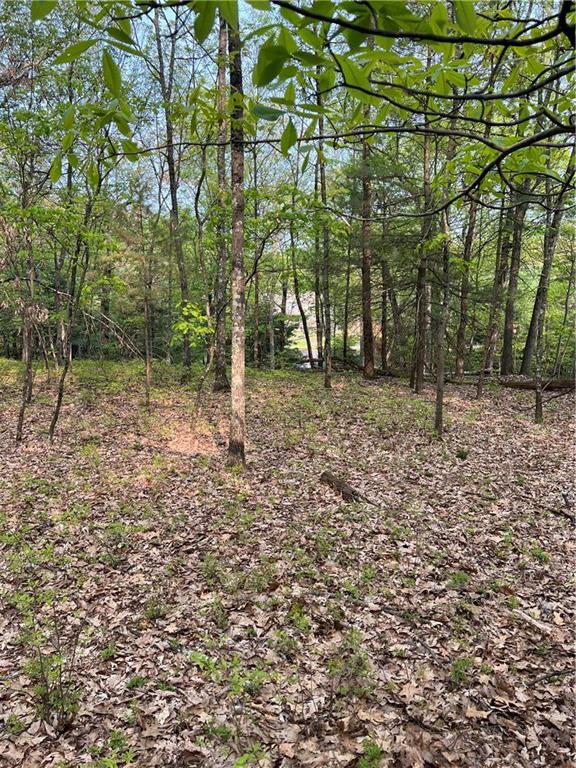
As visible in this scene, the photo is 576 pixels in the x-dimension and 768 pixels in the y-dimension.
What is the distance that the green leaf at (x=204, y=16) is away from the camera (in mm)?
686

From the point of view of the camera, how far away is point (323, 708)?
318 centimetres

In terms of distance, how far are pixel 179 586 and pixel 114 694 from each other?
1.36m

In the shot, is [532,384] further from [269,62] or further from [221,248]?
[269,62]

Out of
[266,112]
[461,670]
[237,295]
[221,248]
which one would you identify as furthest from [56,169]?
[221,248]

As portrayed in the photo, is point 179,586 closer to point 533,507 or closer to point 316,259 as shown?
point 533,507

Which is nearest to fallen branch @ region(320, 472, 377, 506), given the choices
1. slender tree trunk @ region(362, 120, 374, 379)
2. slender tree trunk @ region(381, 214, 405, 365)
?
slender tree trunk @ region(362, 120, 374, 379)

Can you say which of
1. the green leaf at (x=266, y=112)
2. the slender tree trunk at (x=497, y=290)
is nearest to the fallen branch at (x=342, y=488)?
the green leaf at (x=266, y=112)

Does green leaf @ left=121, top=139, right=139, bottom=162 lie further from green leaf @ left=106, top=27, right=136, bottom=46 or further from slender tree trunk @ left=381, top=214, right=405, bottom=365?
slender tree trunk @ left=381, top=214, right=405, bottom=365

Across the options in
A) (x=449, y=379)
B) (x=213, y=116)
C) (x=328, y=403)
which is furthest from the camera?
(x=449, y=379)

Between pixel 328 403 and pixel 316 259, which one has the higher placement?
pixel 316 259

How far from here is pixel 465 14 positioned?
0.82m

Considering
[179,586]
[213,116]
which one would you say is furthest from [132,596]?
[213,116]

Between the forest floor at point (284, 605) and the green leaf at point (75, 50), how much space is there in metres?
3.63

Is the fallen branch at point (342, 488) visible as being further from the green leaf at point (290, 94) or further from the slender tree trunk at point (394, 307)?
the slender tree trunk at point (394, 307)
